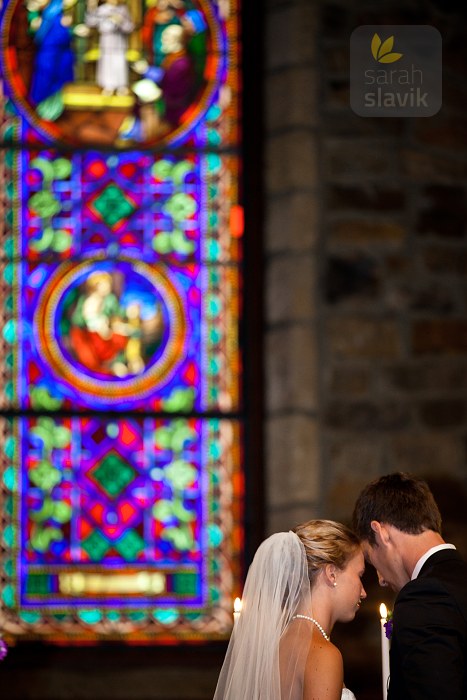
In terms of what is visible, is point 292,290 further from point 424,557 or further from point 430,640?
point 430,640

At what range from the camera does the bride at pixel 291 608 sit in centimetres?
351

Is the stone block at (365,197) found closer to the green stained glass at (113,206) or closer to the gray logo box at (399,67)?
the gray logo box at (399,67)

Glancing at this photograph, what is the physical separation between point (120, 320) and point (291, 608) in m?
2.19

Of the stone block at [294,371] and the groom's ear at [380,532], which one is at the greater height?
the stone block at [294,371]

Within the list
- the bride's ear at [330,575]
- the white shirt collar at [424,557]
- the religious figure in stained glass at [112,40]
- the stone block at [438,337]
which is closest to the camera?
the white shirt collar at [424,557]

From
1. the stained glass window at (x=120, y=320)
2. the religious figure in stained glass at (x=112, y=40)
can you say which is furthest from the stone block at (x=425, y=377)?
the religious figure in stained glass at (x=112, y=40)

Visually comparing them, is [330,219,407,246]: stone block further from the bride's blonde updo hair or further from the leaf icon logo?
the bride's blonde updo hair

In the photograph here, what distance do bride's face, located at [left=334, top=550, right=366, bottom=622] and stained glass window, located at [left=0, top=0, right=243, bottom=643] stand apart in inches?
68.5

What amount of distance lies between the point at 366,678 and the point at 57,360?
68.2 inches

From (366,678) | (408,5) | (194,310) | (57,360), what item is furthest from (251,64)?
(366,678)

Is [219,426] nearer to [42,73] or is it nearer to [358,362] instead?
[358,362]

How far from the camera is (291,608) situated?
359 centimetres

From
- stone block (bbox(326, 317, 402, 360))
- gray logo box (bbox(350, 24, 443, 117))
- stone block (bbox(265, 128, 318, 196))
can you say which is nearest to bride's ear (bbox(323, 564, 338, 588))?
stone block (bbox(326, 317, 402, 360))

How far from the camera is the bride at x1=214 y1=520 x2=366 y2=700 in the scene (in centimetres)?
351
